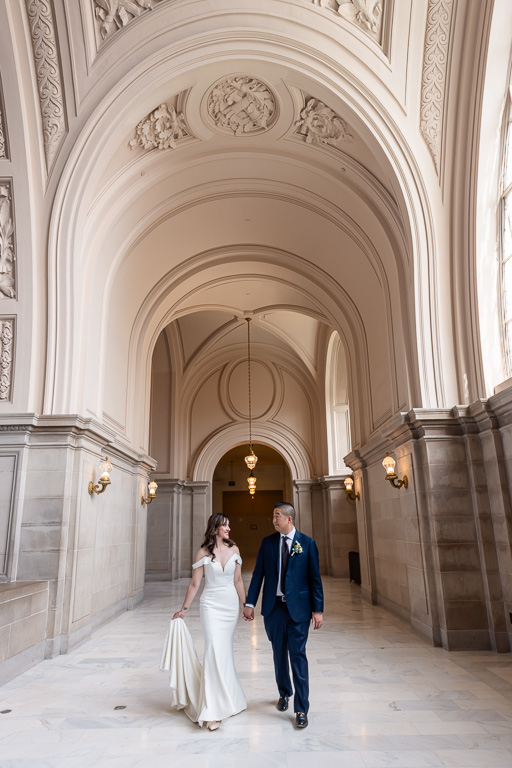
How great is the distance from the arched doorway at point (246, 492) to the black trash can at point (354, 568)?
10113 mm

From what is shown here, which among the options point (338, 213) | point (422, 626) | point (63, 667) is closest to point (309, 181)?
point (338, 213)

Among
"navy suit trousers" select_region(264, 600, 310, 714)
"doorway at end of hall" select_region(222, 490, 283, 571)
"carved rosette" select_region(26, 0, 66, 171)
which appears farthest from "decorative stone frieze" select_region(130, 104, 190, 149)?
"doorway at end of hall" select_region(222, 490, 283, 571)

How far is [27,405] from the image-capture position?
274 inches

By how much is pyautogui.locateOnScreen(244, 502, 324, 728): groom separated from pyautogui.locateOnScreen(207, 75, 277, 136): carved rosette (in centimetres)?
604

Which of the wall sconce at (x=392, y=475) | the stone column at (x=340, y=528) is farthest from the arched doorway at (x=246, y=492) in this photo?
the wall sconce at (x=392, y=475)

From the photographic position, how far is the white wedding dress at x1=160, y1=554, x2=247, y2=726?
4.00 m

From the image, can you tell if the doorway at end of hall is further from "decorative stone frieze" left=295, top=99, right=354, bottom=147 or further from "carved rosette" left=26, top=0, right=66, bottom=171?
"carved rosette" left=26, top=0, right=66, bottom=171

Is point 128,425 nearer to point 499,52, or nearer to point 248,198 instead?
point 248,198

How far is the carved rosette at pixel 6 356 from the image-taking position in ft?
23.0

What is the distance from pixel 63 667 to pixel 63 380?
3.45m

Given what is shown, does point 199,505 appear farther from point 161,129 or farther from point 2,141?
point 2,141

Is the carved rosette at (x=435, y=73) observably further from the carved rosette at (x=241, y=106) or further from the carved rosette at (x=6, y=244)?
the carved rosette at (x=6, y=244)

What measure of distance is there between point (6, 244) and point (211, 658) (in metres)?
6.11

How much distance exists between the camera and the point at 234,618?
4.15 meters
